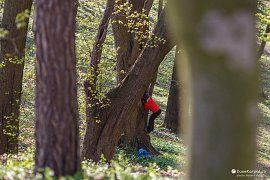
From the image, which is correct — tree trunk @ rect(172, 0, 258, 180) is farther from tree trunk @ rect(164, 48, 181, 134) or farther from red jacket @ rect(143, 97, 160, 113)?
tree trunk @ rect(164, 48, 181, 134)

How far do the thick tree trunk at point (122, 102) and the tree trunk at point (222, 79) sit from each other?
342 inches

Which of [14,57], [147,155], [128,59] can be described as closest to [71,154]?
[14,57]

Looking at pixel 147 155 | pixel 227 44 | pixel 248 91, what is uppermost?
pixel 227 44

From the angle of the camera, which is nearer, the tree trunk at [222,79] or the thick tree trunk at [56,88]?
the tree trunk at [222,79]

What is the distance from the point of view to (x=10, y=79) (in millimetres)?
13453

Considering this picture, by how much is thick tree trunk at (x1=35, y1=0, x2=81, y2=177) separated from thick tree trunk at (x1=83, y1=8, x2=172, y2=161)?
6.76 metres

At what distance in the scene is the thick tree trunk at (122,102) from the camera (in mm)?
12883

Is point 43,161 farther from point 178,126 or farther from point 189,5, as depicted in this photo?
point 178,126

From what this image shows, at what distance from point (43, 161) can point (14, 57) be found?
712 cm

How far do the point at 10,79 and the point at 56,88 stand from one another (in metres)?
7.78

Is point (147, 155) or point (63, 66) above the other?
point (63, 66)

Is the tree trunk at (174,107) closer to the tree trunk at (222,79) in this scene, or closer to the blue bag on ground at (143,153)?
the blue bag on ground at (143,153)

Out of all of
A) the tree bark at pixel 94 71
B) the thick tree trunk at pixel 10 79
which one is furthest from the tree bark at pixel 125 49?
the thick tree trunk at pixel 10 79

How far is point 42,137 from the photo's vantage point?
242 inches
